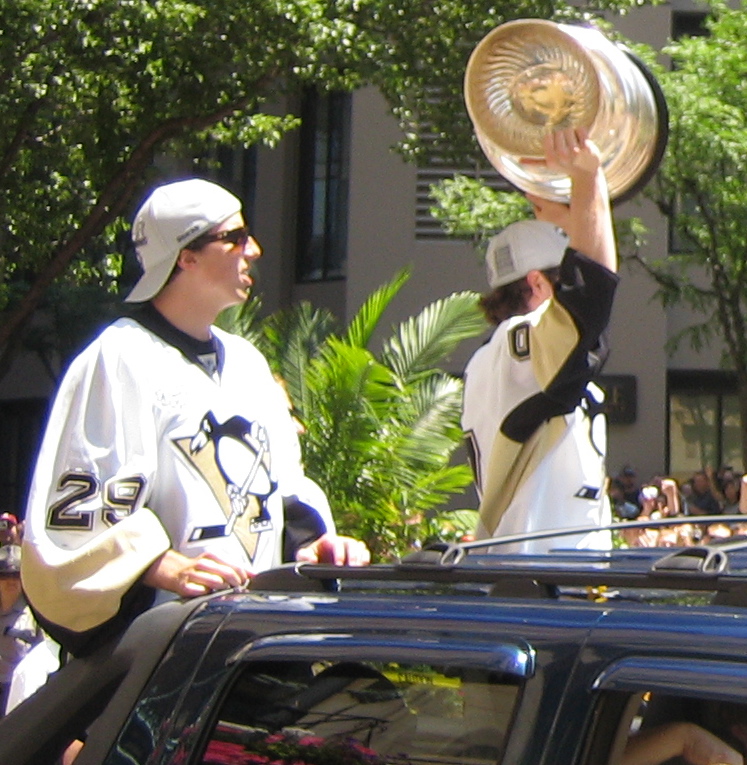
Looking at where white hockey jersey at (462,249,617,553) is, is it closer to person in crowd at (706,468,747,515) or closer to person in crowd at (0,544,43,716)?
person in crowd at (0,544,43,716)

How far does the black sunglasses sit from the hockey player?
2.09 feet

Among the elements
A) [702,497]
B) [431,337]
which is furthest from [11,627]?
[702,497]

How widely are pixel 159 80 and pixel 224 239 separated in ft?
30.1

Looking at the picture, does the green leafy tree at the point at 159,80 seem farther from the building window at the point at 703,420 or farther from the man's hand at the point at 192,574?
the building window at the point at 703,420

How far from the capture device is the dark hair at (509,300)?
387 cm

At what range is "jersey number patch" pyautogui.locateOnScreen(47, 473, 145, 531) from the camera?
307 cm

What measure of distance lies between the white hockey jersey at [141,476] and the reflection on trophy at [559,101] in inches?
31.1

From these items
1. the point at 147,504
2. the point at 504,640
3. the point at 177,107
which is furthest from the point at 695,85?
the point at 504,640

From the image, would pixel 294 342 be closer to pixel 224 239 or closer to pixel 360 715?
pixel 224 239

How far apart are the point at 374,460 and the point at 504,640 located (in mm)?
8001

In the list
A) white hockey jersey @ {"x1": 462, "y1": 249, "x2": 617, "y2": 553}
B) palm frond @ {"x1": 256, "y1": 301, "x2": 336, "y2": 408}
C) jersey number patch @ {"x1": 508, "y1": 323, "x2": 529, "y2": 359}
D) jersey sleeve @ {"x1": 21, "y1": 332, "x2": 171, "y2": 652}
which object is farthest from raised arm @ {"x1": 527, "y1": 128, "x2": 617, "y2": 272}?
palm frond @ {"x1": 256, "y1": 301, "x2": 336, "y2": 408}

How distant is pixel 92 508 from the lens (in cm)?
307

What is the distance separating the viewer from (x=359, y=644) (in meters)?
2.20

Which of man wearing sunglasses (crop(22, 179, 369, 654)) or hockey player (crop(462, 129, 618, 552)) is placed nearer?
man wearing sunglasses (crop(22, 179, 369, 654))
